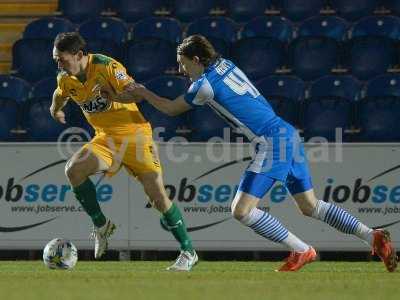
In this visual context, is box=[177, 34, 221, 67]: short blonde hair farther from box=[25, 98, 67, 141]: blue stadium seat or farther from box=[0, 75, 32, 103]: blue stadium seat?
box=[0, 75, 32, 103]: blue stadium seat

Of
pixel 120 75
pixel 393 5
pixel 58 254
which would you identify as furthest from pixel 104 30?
pixel 58 254

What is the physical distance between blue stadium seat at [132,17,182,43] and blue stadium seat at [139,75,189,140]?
1.08m

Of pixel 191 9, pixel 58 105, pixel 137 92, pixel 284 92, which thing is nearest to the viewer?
pixel 137 92

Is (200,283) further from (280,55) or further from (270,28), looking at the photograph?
(270,28)

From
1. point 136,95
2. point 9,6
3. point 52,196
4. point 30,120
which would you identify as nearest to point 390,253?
point 136,95

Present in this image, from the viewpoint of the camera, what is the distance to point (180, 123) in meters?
14.5

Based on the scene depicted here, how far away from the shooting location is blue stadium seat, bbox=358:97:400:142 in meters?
14.0

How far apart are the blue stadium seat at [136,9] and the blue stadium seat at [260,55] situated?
1.87 meters

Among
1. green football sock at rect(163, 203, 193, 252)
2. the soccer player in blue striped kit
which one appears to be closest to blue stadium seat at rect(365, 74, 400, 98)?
green football sock at rect(163, 203, 193, 252)

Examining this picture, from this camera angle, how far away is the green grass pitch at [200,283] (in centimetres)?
693

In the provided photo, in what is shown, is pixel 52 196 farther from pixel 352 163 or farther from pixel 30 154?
pixel 352 163

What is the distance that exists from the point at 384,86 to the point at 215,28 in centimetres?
257

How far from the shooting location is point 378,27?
15297 mm

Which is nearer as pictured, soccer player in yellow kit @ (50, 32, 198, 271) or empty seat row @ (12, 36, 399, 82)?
soccer player in yellow kit @ (50, 32, 198, 271)
